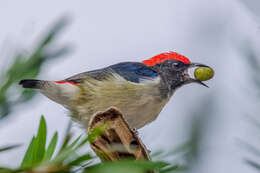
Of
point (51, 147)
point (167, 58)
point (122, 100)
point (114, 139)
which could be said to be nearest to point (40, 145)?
point (51, 147)

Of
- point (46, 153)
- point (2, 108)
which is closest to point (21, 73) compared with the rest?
point (2, 108)

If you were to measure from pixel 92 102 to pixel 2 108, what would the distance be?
0.95 m

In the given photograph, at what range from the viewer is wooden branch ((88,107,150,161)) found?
100 cm

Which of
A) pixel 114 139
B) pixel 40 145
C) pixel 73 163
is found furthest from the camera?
pixel 114 139

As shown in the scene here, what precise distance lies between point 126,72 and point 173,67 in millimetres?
324

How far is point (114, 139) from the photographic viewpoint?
1.03m

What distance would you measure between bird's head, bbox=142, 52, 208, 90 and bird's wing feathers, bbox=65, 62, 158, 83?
0.33ft

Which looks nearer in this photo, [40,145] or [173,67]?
[40,145]

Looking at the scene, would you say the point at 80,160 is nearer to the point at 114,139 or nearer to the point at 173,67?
the point at 114,139

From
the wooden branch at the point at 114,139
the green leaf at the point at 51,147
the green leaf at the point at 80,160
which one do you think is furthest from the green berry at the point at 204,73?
the green leaf at the point at 80,160

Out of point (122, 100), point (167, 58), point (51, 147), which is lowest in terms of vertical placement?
point (122, 100)

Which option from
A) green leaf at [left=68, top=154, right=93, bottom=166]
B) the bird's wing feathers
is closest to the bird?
the bird's wing feathers

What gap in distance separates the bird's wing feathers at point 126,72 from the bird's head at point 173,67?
100 millimetres

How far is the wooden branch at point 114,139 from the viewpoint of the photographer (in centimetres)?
100
